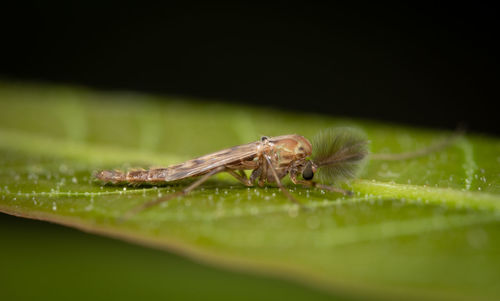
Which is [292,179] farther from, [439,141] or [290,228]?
[439,141]

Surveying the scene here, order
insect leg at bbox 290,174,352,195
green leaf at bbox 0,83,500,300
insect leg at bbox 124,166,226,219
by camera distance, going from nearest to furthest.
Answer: green leaf at bbox 0,83,500,300
insect leg at bbox 124,166,226,219
insect leg at bbox 290,174,352,195

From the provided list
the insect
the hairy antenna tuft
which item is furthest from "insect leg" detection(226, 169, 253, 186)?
the hairy antenna tuft

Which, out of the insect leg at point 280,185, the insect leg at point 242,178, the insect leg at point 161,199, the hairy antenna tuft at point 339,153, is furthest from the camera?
the insect leg at point 242,178

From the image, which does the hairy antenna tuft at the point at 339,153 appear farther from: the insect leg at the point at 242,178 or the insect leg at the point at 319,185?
the insect leg at the point at 242,178

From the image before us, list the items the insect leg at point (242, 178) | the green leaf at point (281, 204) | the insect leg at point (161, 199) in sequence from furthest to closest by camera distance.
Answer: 1. the insect leg at point (242, 178)
2. the insect leg at point (161, 199)
3. the green leaf at point (281, 204)

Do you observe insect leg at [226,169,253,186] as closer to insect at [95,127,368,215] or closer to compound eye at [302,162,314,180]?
insect at [95,127,368,215]

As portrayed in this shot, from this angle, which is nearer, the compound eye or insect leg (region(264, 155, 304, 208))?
insect leg (region(264, 155, 304, 208))

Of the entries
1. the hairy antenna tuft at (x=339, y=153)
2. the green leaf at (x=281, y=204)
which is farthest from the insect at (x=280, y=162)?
the green leaf at (x=281, y=204)

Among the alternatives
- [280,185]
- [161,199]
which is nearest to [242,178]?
[280,185]
